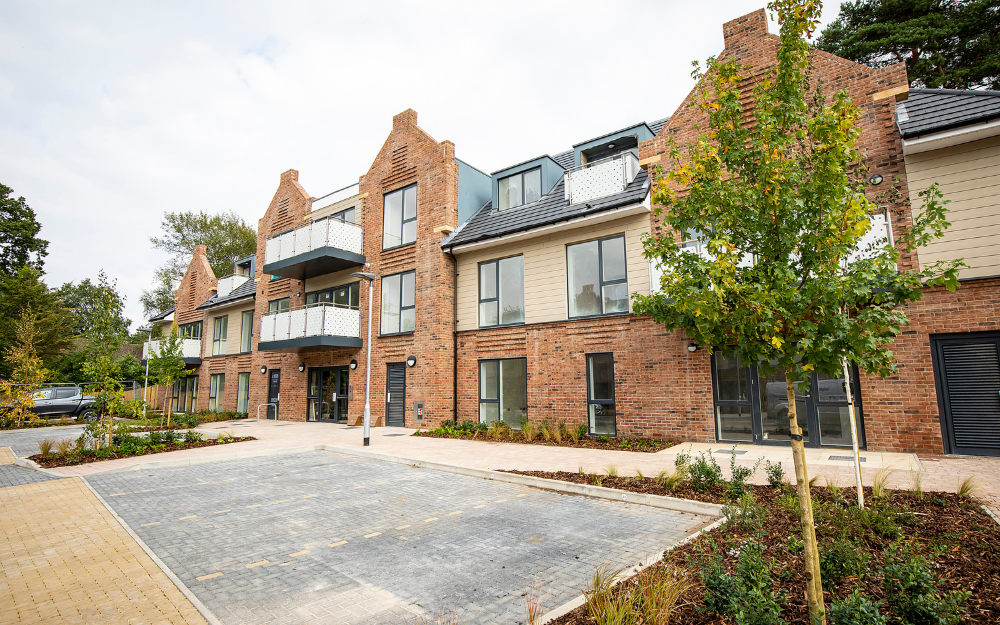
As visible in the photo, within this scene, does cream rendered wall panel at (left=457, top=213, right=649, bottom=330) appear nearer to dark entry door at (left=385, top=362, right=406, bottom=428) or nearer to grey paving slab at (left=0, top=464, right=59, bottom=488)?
dark entry door at (left=385, top=362, right=406, bottom=428)

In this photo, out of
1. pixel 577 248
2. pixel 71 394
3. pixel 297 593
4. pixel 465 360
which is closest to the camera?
pixel 297 593

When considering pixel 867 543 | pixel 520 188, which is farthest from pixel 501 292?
pixel 867 543

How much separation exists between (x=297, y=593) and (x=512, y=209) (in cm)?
1362

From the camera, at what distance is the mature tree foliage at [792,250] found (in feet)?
9.92

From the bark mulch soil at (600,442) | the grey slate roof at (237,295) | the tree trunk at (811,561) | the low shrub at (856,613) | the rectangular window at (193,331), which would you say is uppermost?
the grey slate roof at (237,295)

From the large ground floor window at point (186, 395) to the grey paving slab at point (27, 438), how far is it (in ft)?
24.7

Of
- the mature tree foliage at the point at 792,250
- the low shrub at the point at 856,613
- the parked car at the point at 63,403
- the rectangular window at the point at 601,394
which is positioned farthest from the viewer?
the parked car at the point at 63,403

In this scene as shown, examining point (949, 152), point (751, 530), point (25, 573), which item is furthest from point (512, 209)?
point (25, 573)

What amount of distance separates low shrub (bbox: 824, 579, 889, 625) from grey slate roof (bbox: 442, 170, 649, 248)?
10338 millimetres

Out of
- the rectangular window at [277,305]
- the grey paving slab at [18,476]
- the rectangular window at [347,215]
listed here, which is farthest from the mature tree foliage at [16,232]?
the grey paving slab at [18,476]

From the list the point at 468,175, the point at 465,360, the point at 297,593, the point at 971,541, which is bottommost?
the point at 297,593

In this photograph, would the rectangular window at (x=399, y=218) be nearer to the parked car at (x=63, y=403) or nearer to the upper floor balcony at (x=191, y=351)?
the parked car at (x=63, y=403)

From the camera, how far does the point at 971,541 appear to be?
4184 mm

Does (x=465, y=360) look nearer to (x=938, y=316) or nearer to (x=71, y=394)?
(x=938, y=316)
